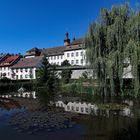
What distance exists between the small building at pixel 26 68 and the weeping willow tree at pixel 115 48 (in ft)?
143

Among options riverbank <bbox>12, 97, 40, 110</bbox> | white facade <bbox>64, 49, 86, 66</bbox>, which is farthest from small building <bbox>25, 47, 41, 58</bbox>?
riverbank <bbox>12, 97, 40, 110</bbox>

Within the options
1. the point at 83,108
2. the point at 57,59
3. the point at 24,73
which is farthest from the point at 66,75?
the point at 83,108

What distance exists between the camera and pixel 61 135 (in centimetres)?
1248

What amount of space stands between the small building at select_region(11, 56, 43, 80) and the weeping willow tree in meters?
43.5

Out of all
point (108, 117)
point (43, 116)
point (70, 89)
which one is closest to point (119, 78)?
point (108, 117)

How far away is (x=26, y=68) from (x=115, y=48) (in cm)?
5025

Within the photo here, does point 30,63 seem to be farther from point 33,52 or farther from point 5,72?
point 33,52

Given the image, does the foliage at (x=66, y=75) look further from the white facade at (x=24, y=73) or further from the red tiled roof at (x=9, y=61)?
the red tiled roof at (x=9, y=61)

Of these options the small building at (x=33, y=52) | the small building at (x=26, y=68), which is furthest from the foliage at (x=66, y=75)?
the small building at (x=33, y=52)

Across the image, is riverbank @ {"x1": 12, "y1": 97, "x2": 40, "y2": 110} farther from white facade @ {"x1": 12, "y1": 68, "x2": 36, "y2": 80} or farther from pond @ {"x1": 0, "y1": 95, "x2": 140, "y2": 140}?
white facade @ {"x1": 12, "y1": 68, "x2": 36, "y2": 80}

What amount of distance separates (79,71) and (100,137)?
4199cm

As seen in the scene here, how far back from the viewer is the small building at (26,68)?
6916 cm

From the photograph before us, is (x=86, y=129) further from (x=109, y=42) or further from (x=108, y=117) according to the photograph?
(x=109, y=42)

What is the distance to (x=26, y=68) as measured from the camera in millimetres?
71562
